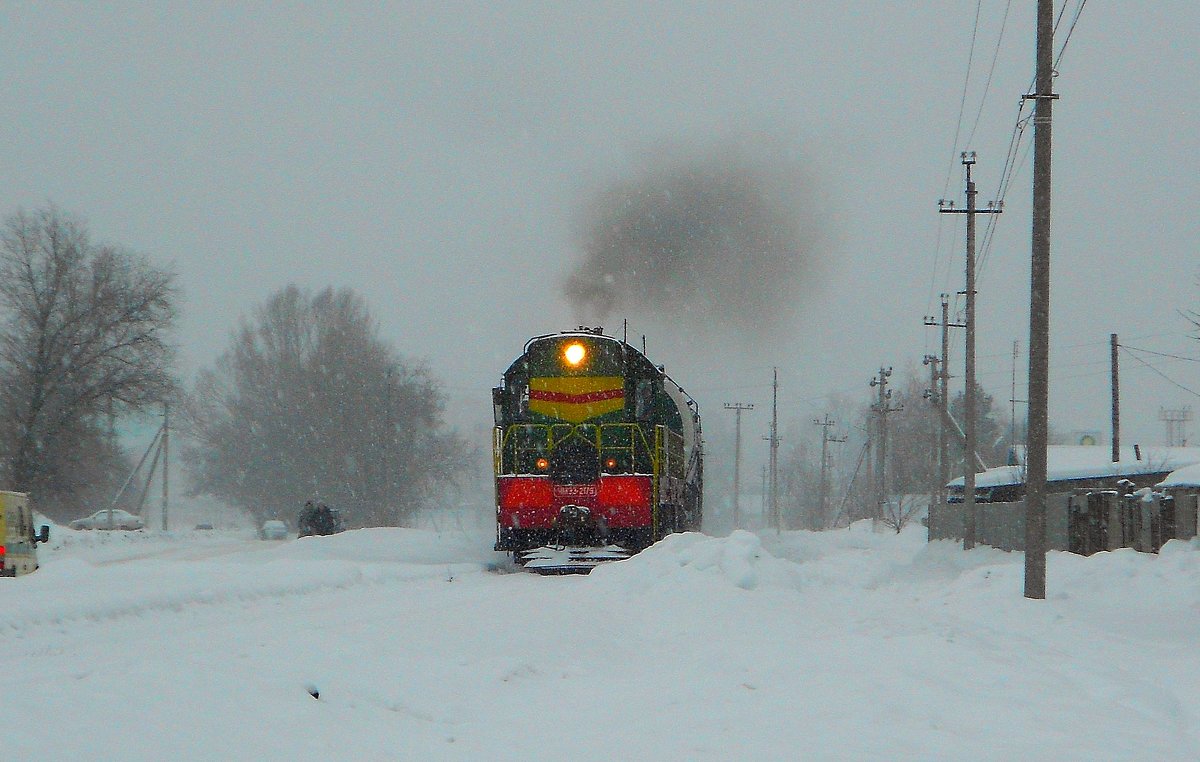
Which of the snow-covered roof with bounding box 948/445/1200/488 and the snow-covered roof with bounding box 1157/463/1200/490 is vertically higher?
the snow-covered roof with bounding box 1157/463/1200/490

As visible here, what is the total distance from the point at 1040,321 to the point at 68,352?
A: 122 ft

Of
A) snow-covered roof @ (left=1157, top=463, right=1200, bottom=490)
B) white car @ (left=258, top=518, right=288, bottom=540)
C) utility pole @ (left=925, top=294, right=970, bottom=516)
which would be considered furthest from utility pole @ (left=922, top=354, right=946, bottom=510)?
white car @ (left=258, top=518, right=288, bottom=540)

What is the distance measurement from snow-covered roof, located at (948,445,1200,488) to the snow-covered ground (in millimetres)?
27524

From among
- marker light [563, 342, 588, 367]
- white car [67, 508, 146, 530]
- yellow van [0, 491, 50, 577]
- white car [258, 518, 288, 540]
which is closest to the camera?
yellow van [0, 491, 50, 577]

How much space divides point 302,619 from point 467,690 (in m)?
3.61

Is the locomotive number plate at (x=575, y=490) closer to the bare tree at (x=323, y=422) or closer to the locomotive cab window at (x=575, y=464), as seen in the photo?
the locomotive cab window at (x=575, y=464)

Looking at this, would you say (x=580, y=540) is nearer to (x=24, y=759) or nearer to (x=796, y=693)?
(x=796, y=693)

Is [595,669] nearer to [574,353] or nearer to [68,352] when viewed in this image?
[574,353]

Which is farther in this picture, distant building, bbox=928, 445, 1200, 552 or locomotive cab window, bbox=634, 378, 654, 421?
distant building, bbox=928, 445, 1200, 552

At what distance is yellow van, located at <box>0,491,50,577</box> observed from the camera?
16734mm

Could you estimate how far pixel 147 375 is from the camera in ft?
138

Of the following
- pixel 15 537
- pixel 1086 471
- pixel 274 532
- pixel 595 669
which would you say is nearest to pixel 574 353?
pixel 15 537

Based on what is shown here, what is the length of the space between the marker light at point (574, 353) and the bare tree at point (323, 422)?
31.9 meters

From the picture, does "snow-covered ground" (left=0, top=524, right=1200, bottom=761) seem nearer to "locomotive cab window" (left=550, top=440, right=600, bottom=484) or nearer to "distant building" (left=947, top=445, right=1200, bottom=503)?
"locomotive cab window" (left=550, top=440, right=600, bottom=484)
